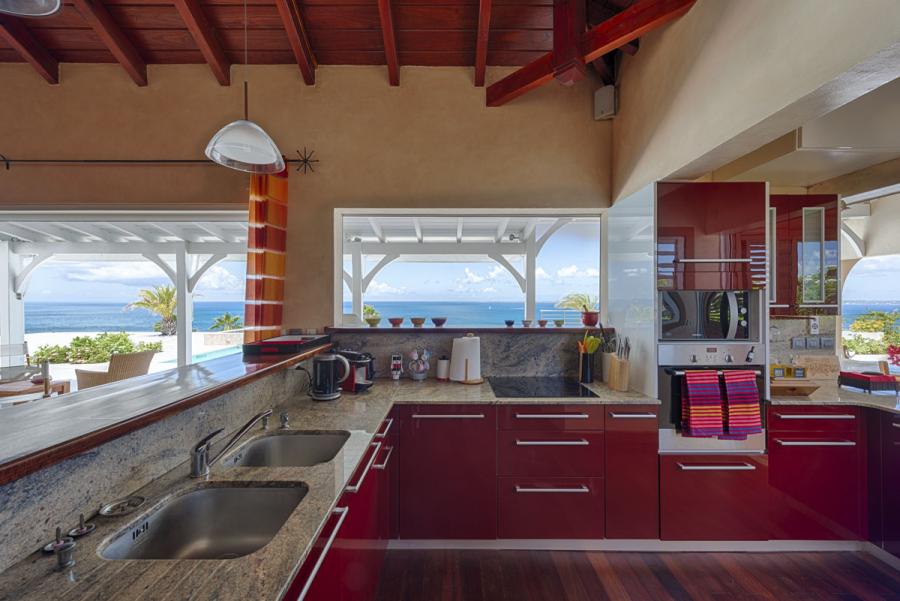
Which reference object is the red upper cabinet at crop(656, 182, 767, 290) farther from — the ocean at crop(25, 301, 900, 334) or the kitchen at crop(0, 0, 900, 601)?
the ocean at crop(25, 301, 900, 334)

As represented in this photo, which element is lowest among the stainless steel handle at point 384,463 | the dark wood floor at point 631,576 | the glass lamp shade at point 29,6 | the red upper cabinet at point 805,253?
the dark wood floor at point 631,576

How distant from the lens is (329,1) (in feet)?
7.58

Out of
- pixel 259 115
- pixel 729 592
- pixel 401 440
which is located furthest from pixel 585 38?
pixel 729 592

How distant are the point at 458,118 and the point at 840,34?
2.01 meters

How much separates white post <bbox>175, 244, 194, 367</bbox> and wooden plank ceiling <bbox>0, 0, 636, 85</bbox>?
2094 millimetres

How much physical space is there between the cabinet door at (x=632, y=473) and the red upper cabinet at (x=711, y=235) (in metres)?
0.78

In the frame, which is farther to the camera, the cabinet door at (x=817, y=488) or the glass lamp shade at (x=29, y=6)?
the cabinet door at (x=817, y=488)

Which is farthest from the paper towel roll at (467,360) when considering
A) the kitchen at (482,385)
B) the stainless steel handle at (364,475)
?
the stainless steel handle at (364,475)

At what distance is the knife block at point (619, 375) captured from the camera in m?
2.32

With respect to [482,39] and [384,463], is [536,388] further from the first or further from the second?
[482,39]

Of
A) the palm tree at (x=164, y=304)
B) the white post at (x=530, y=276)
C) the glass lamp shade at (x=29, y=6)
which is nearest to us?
the glass lamp shade at (x=29, y=6)

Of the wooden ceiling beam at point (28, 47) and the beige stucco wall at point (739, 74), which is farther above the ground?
the wooden ceiling beam at point (28, 47)

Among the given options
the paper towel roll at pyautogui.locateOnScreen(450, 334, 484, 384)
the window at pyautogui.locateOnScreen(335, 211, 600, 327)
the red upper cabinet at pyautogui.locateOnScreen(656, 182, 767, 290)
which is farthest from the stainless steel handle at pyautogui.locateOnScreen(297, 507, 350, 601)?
the red upper cabinet at pyautogui.locateOnScreen(656, 182, 767, 290)

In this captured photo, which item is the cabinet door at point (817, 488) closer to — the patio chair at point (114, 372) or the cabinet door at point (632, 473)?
the cabinet door at point (632, 473)
